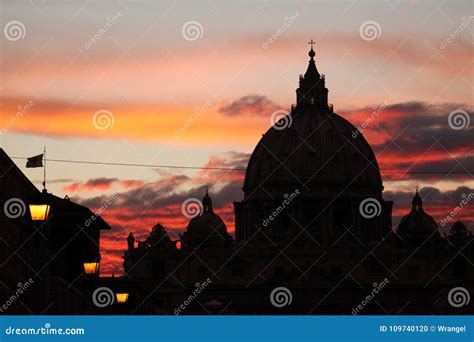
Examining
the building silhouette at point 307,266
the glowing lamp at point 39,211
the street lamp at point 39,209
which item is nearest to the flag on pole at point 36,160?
the street lamp at point 39,209

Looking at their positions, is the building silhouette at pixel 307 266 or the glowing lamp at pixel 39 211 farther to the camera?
the building silhouette at pixel 307 266

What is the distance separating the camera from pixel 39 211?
37.2 m

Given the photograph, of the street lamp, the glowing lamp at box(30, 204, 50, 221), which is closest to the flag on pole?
the street lamp

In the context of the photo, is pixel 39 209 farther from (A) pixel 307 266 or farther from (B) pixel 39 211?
(A) pixel 307 266

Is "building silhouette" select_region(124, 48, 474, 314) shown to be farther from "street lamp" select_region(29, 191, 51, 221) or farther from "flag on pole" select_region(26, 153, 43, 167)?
"street lamp" select_region(29, 191, 51, 221)

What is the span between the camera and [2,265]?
163 feet

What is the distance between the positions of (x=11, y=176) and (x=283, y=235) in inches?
5658

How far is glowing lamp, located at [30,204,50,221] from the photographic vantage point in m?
37.1

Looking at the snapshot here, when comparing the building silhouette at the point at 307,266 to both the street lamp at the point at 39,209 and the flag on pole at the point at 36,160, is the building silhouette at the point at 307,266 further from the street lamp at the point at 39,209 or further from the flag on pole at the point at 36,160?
the street lamp at the point at 39,209

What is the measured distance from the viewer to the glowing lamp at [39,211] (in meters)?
37.1

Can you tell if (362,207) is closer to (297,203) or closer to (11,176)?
(297,203)
